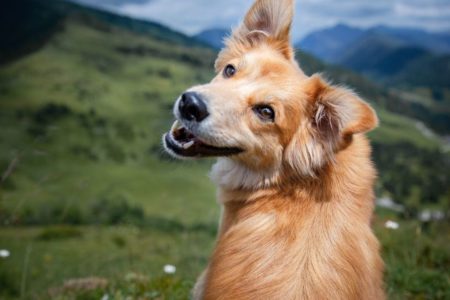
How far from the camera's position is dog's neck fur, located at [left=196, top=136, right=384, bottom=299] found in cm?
439

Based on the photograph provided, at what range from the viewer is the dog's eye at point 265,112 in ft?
18.4

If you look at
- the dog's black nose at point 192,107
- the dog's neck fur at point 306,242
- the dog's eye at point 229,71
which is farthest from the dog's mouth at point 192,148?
the dog's eye at point 229,71

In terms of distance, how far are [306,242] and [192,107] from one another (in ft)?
6.46

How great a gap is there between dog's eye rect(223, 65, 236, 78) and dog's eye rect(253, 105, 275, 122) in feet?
2.39

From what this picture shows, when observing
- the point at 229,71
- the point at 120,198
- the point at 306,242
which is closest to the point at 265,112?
the point at 229,71

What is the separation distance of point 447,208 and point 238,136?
781 cm

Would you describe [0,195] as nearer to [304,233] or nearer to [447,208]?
[304,233]

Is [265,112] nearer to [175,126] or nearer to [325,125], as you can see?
[325,125]

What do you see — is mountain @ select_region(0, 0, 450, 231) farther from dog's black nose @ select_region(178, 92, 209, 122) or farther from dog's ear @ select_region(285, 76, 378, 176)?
dog's ear @ select_region(285, 76, 378, 176)

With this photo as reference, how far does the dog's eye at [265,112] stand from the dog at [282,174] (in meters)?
0.01

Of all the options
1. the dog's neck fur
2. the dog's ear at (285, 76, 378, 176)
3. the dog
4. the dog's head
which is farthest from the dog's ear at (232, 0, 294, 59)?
the dog's neck fur

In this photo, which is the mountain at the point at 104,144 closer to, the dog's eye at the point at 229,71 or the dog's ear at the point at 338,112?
the dog's eye at the point at 229,71

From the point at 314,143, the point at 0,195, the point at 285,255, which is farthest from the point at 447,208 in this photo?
the point at 0,195

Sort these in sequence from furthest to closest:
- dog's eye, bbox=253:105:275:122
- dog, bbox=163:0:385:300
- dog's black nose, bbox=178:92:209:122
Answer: dog's eye, bbox=253:105:275:122, dog's black nose, bbox=178:92:209:122, dog, bbox=163:0:385:300
